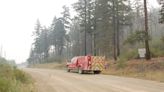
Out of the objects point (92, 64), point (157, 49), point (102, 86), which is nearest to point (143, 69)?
point (92, 64)

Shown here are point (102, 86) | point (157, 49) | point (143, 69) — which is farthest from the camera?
point (157, 49)

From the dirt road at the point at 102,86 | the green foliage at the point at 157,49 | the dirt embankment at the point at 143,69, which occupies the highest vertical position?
the green foliage at the point at 157,49

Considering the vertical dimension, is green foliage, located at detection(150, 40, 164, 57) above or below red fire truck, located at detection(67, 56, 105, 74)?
above

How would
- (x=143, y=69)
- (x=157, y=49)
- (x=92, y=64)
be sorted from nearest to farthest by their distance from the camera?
1. (x=143, y=69)
2. (x=92, y=64)
3. (x=157, y=49)

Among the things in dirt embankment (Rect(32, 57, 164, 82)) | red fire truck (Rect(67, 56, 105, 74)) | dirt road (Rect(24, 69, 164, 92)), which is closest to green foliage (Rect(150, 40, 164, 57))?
dirt embankment (Rect(32, 57, 164, 82))

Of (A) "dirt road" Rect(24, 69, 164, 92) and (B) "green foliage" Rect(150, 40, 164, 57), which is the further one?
(B) "green foliage" Rect(150, 40, 164, 57)

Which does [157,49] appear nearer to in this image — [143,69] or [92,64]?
[92,64]

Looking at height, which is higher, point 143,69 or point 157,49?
point 157,49

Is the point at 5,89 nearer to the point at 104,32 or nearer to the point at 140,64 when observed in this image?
the point at 140,64

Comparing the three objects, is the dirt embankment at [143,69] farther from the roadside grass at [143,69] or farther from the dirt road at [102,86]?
the dirt road at [102,86]

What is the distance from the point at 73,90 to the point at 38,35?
346 ft

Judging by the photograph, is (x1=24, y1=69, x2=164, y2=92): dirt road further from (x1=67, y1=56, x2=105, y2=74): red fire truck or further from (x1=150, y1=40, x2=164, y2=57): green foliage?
(x1=150, y1=40, x2=164, y2=57): green foliage

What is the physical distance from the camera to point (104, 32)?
2527 inches

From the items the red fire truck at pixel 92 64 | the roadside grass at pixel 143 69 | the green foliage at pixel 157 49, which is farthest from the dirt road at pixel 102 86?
the green foliage at pixel 157 49
